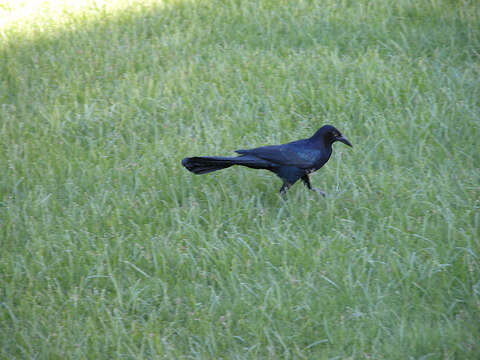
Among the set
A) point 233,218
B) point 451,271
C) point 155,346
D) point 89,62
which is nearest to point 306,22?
point 89,62

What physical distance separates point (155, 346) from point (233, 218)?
1304mm

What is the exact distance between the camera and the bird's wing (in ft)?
13.8

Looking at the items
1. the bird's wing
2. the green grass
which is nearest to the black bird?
the bird's wing

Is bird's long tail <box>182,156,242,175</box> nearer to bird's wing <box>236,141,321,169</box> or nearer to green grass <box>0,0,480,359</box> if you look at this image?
bird's wing <box>236,141,321,169</box>

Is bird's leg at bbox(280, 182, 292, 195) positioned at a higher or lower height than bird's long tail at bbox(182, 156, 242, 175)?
lower

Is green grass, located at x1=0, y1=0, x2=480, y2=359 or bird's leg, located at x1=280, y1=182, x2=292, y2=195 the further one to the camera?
bird's leg, located at x1=280, y1=182, x2=292, y2=195

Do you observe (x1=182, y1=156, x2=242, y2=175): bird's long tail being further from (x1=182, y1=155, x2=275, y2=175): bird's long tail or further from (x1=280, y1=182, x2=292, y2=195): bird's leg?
(x1=280, y1=182, x2=292, y2=195): bird's leg

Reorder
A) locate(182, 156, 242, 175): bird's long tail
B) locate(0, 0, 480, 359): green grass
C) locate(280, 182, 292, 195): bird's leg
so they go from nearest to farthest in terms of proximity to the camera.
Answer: locate(0, 0, 480, 359): green grass < locate(182, 156, 242, 175): bird's long tail < locate(280, 182, 292, 195): bird's leg

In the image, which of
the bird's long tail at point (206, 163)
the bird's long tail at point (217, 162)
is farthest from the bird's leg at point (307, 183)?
the bird's long tail at point (206, 163)

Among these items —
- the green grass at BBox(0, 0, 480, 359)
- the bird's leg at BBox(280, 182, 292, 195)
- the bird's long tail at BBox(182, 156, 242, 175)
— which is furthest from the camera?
the bird's leg at BBox(280, 182, 292, 195)

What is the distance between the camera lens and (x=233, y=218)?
13.6 feet

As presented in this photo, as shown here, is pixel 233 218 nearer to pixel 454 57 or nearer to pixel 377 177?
pixel 377 177

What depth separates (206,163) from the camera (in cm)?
423

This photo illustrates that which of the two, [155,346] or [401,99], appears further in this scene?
[401,99]
